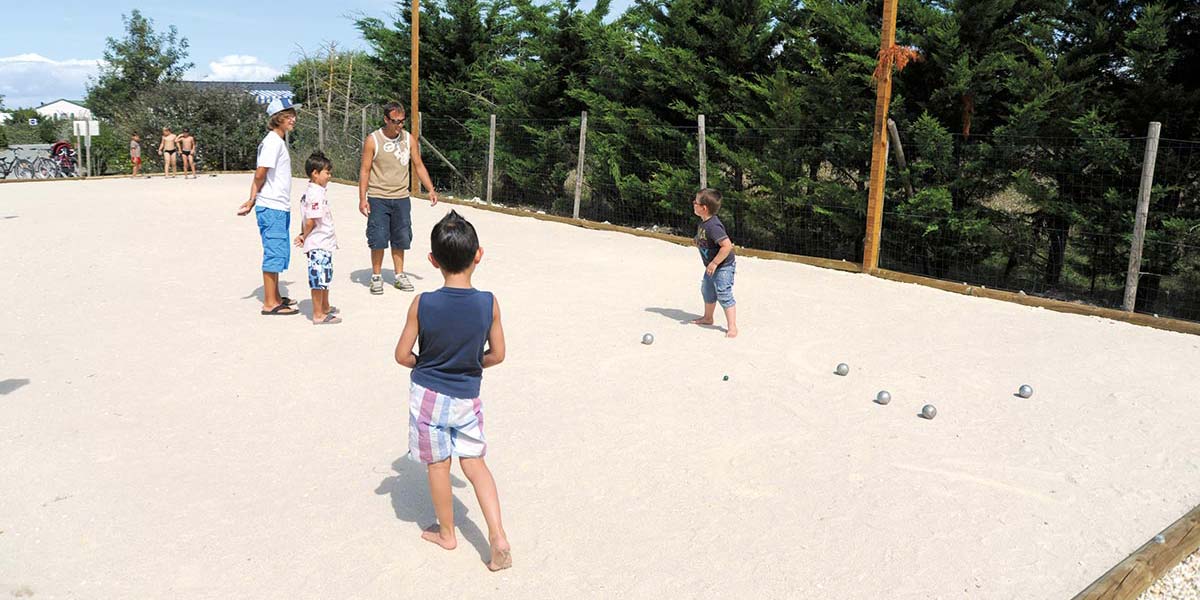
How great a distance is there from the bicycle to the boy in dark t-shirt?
25410mm

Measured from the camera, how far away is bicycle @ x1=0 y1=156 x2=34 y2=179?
25.6m

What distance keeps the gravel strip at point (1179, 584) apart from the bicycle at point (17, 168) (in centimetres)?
2940

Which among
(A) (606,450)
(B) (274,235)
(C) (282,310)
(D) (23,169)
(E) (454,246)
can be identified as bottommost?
Answer: (A) (606,450)

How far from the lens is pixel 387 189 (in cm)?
897

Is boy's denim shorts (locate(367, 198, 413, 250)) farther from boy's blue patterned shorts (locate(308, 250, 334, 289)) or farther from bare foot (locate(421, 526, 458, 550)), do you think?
bare foot (locate(421, 526, 458, 550))

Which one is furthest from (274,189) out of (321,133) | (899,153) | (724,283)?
(321,133)

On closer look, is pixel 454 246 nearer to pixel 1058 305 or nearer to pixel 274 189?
pixel 274 189

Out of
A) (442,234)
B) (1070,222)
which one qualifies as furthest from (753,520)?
(1070,222)

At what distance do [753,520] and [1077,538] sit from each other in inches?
56.6

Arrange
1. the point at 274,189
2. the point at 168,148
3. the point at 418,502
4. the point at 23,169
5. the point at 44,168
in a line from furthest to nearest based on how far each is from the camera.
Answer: the point at 44,168 → the point at 23,169 → the point at 168,148 → the point at 274,189 → the point at 418,502

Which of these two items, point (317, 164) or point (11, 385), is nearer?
point (11, 385)

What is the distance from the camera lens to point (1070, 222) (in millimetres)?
9969

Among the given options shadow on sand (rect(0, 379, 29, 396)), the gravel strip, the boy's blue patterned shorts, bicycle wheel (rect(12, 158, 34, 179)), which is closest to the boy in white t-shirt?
the boy's blue patterned shorts

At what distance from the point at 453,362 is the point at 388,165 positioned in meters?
5.90
